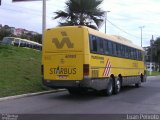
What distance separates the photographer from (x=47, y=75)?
65.2ft

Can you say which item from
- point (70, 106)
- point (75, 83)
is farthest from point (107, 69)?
point (70, 106)

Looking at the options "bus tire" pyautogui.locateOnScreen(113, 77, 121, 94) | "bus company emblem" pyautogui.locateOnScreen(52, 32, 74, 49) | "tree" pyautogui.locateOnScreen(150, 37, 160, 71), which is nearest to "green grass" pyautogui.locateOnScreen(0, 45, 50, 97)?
"bus company emblem" pyautogui.locateOnScreen(52, 32, 74, 49)

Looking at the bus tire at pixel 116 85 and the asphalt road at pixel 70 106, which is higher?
the bus tire at pixel 116 85

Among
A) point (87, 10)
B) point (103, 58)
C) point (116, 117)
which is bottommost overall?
point (116, 117)

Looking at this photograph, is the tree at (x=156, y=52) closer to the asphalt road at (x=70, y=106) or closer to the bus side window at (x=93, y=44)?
the bus side window at (x=93, y=44)

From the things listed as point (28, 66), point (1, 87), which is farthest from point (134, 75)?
point (1, 87)

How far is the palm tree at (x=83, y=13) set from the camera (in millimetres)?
36844

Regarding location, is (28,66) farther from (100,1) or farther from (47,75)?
(100,1)

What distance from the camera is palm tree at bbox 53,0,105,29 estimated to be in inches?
1451

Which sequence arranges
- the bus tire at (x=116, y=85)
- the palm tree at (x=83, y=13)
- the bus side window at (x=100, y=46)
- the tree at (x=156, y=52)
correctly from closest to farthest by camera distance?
the bus side window at (x=100, y=46), the bus tire at (x=116, y=85), the palm tree at (x=83, y=13), the tree at (x=156, y=52)

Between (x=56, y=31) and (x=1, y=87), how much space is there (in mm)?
3656

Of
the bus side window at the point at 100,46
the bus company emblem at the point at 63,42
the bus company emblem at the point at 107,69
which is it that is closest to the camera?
the bus company emblem at the point at 63,42

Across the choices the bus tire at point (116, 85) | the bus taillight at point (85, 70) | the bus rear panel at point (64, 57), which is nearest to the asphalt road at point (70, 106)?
the bus rear panel at point (64, 57)

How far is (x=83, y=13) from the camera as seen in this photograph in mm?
37219
